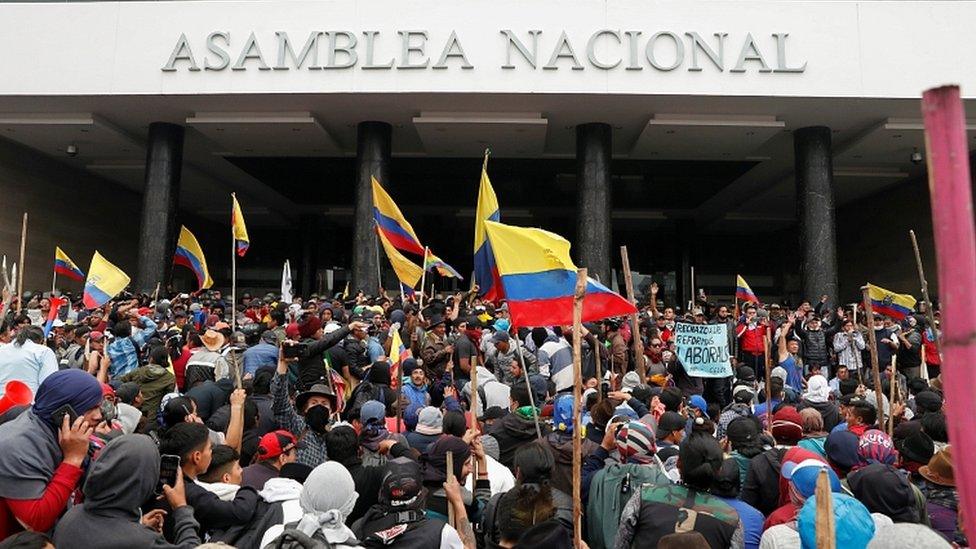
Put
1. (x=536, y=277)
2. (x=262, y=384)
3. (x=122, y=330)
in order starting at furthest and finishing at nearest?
(x=122, y=330)
(x=262, y=384)
(x=536, y=277)

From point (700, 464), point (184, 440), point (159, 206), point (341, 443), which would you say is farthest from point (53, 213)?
point (700, 464)

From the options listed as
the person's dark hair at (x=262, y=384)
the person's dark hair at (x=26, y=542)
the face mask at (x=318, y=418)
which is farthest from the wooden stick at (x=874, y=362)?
the person's dark hair at (x=26, y=542)

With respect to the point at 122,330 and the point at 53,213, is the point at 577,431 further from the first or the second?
the point at 53,213

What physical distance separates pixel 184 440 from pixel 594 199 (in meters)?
17.0

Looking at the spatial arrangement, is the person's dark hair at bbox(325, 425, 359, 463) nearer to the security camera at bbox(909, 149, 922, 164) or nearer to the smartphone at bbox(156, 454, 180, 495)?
the smartphone at bbox(156, 454, 180, 495)

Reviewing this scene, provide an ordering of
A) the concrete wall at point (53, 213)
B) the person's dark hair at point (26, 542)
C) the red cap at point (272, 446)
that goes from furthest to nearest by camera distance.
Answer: the concrete wall at point (53, 213) → the red cap at point (272, 446) → the person's dark hair at point (26, 542)

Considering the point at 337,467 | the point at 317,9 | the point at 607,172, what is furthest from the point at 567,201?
the point at 337,467

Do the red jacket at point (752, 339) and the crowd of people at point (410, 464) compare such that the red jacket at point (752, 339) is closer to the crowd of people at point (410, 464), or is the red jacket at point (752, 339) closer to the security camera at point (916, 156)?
the crowd of people at point (410, 464)

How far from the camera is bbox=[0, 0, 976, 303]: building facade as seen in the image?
692 inches

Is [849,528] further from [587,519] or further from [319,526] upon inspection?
[319,526]

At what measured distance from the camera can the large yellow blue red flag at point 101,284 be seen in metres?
11.0

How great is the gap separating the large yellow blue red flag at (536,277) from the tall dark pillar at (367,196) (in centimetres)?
1356

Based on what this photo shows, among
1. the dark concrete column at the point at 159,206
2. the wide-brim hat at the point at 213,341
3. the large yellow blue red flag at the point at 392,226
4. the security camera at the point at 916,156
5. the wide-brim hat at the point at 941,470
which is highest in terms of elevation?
the security camera at the point at 916,156

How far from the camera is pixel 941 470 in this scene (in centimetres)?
391
